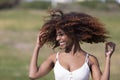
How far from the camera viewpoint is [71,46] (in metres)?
6.31

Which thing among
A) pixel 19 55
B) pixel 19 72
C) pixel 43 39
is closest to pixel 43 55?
pixel 19 55

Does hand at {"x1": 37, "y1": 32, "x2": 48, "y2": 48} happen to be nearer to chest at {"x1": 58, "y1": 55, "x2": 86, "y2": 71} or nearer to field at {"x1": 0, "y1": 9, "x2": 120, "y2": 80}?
chest at {"x1": 58, "y1": 55, "x2": 86, "y2": 71}

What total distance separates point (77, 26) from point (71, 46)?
218 mm

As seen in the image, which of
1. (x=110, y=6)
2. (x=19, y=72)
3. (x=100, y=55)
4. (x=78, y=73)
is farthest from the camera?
(x=110, y=6)

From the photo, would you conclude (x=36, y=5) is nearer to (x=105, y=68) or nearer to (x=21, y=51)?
(x=21, y=51)

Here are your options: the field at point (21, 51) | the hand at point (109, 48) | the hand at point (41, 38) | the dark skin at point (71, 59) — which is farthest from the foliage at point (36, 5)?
the hand at point (109, 48)

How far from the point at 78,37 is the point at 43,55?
14248mm

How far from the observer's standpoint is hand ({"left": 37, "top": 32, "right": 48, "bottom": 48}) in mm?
6441

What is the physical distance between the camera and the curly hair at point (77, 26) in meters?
6.30

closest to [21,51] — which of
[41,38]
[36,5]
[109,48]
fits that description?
[41,38]

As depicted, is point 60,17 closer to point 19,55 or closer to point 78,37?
point 78,37

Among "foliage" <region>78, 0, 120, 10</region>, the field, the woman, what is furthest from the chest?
"foliage" <region>78, 0, 120, 10</region>

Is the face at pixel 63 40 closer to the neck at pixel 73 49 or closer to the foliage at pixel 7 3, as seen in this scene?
the neck at pixel 73 49

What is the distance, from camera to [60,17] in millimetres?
6375
